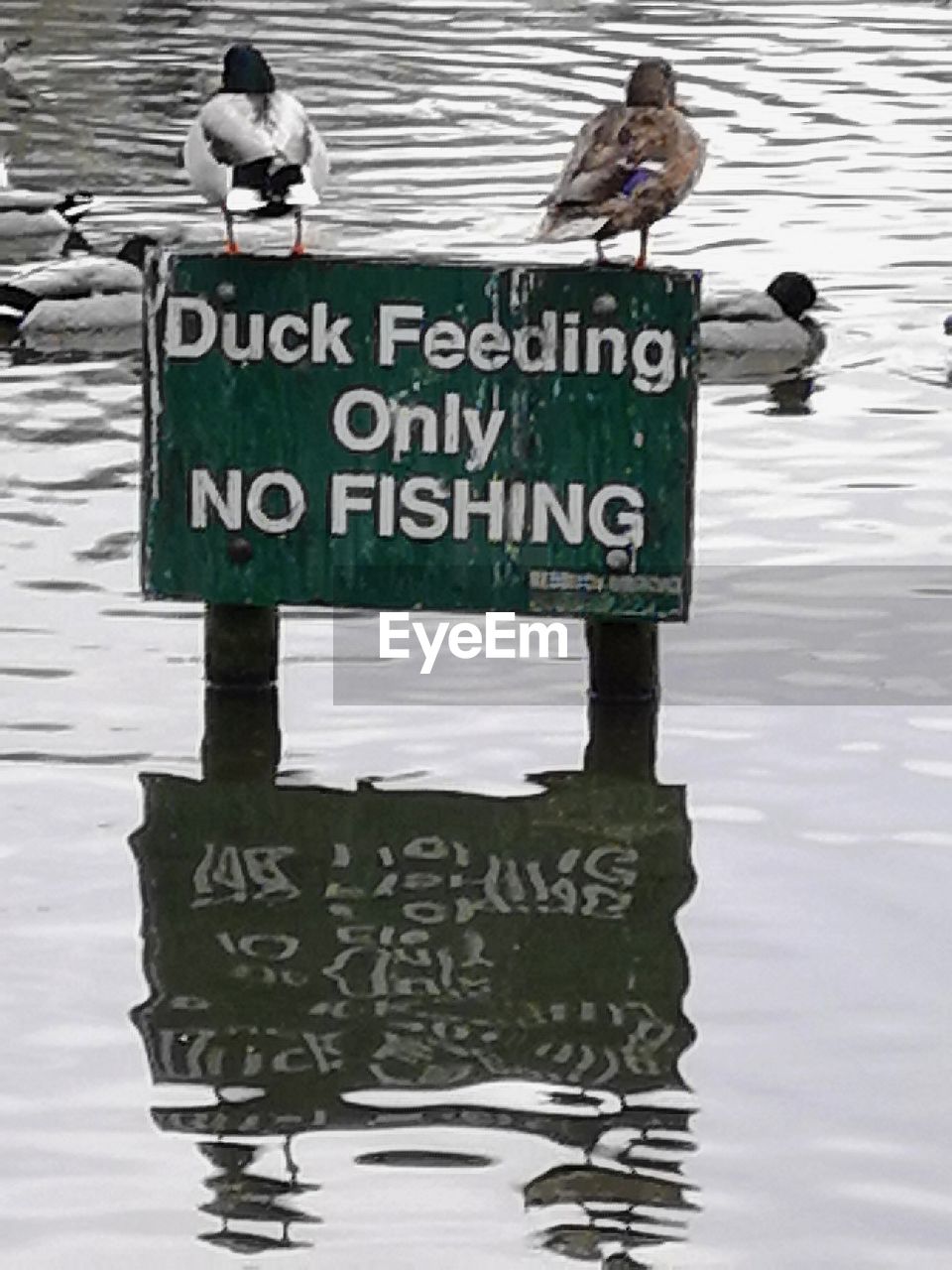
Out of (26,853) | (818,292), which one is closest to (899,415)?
(818,292)

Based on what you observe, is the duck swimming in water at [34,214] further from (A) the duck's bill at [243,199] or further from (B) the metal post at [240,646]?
(B) the metal post at [240,646]

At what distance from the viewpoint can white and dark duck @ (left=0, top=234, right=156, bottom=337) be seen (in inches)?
626

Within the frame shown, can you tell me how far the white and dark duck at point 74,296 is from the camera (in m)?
15.9

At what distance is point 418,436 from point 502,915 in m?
1.85

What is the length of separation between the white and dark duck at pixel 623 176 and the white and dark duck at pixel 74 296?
555 cm

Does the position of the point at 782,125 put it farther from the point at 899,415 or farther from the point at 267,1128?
the point at 267,1128

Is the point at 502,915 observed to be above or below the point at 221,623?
below

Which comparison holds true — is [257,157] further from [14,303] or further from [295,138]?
[14,303]

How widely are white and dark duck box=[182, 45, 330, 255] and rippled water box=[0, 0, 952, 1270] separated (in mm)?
1302

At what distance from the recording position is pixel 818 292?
57.7ft

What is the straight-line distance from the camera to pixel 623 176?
34.5 ft

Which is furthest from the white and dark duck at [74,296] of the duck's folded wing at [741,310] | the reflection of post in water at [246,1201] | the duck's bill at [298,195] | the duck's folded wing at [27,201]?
the reflection of post in water at [246,1201]

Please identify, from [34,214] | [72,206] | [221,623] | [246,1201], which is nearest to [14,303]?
[34,214]

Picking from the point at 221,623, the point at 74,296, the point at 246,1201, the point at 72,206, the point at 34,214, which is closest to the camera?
the point at 246,1201
